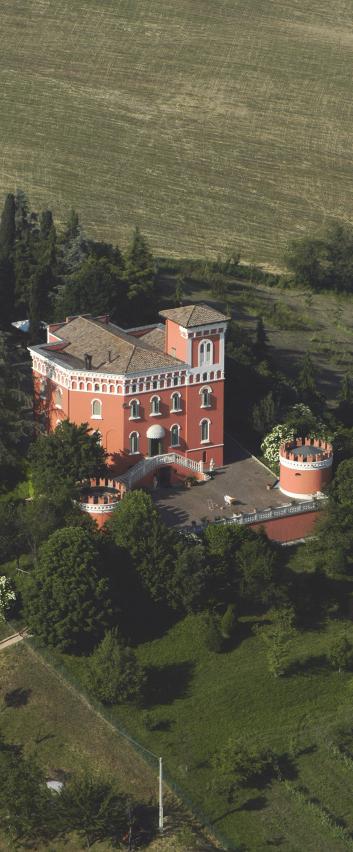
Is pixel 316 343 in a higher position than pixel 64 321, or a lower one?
lower

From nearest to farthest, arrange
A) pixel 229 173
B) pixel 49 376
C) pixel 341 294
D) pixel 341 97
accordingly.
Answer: pixel 49 376, pixel 341 294, pixel 229 173, pixel 341 97

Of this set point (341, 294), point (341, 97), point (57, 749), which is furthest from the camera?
point (341, 97)

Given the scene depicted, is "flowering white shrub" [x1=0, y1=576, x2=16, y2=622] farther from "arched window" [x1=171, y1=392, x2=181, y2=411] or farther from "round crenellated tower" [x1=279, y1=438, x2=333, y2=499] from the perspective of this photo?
"round crenellated tower" [x1=279, y1=438, x2=333, y2=499]

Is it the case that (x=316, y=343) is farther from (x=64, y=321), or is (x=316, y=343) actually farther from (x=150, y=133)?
(x=150, y=133)

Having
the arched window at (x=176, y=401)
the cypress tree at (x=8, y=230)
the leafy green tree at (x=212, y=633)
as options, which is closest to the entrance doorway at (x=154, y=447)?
the arched window at (x=176, y=401)

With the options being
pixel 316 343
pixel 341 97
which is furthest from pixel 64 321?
pixel 341 97

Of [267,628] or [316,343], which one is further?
[316,343]
